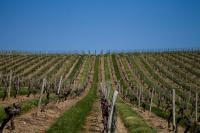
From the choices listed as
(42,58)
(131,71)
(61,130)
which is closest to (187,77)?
(131,71)

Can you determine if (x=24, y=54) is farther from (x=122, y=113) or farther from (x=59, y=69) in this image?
(x=122, y=113)

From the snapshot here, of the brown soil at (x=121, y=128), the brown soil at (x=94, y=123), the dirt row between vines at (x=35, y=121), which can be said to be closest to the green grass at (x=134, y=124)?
the brown soil at (x=121, y=128)

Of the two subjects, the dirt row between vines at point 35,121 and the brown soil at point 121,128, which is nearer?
the dirt row between vines at point 35,121

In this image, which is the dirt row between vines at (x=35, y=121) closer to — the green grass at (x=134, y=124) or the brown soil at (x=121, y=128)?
the brown soil at (x=121, y=128)

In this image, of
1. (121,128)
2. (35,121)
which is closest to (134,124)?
(121,128)

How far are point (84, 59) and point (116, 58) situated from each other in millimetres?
8048

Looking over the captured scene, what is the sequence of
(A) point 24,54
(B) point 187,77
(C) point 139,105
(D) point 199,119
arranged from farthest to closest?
(A) point 24,54 → (B) point 187,77 → (C) point 139,105 → (D) point 199,119

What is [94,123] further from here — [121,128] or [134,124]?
[134,124]

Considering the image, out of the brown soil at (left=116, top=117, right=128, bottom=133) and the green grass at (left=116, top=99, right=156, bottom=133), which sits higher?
the green grass at (left=116, top=99, right=156, bottom=133)

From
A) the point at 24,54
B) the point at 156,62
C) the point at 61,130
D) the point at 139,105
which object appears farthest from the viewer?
the point at 24,54

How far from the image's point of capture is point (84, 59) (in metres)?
102

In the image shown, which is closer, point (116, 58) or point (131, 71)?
point (131, 71)

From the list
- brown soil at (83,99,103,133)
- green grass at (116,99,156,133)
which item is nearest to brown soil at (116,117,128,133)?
green grass at (116,99,156,133)

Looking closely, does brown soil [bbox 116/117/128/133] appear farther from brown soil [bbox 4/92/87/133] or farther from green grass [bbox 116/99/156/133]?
brown soil [bbox 4/92/87/133]
